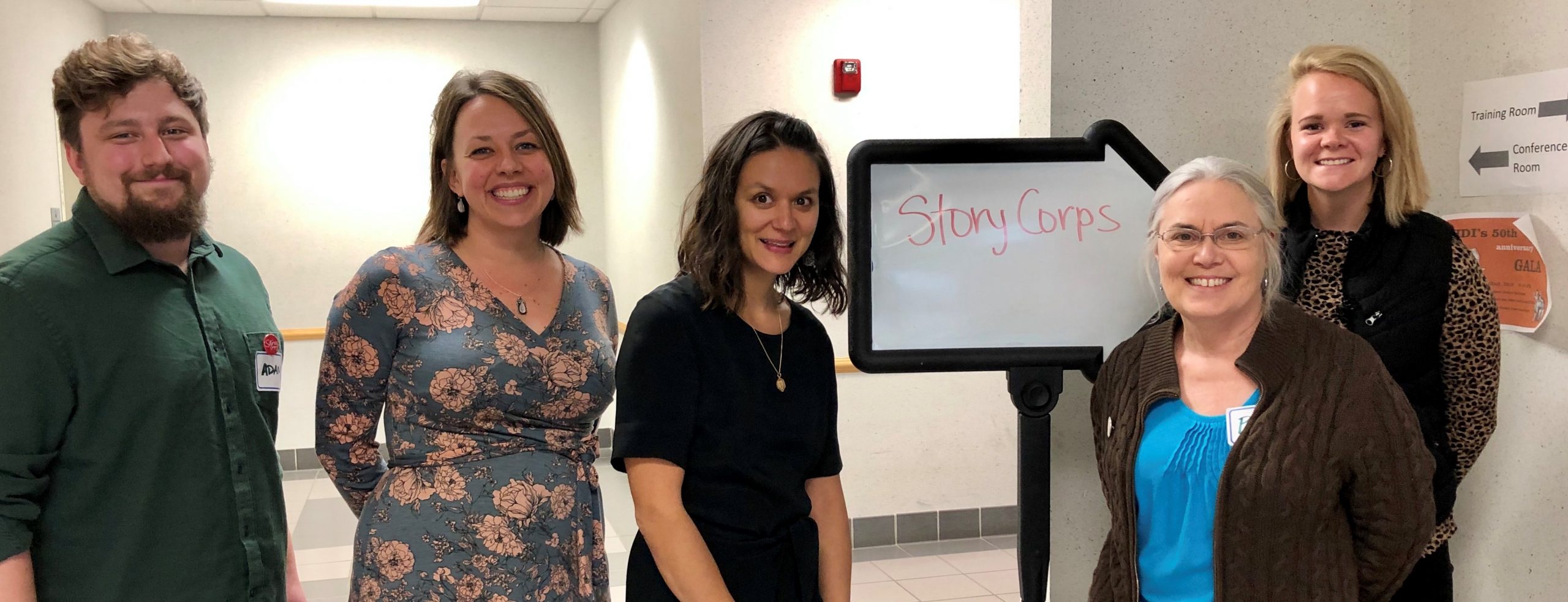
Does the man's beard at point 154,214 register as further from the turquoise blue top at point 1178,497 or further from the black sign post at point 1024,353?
the turquoise blue top at point 1178,497

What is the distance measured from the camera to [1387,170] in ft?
5.96

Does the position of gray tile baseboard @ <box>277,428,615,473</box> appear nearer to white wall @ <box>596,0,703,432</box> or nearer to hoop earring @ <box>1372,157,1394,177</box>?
white wall @ <box>596,0,703,432</box>

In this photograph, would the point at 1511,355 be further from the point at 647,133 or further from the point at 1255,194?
the point at 647,133

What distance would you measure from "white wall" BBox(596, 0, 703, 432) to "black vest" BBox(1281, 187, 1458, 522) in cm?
277

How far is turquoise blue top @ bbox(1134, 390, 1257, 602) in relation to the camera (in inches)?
57.3

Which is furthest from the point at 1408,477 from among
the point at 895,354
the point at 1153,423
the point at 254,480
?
the point at 254,480

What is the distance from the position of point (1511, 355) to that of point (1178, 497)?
4.02 ft

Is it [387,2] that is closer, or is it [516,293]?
[516,293]

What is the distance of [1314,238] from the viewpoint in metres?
1.84

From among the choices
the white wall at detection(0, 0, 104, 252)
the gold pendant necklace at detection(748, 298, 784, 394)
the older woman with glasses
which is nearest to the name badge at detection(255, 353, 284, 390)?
the gold pendant necklace at detection(748, 298, 784, 394)

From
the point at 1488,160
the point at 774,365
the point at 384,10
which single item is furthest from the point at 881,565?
the point at 384,10

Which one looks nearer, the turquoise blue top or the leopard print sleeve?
the turquoise blue top

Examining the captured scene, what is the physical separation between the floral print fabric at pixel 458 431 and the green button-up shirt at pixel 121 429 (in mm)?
175

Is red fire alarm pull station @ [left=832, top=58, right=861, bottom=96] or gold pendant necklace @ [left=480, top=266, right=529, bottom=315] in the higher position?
red fire alarm pull station @ [left=832, top=58, right=861, bottom=96]
